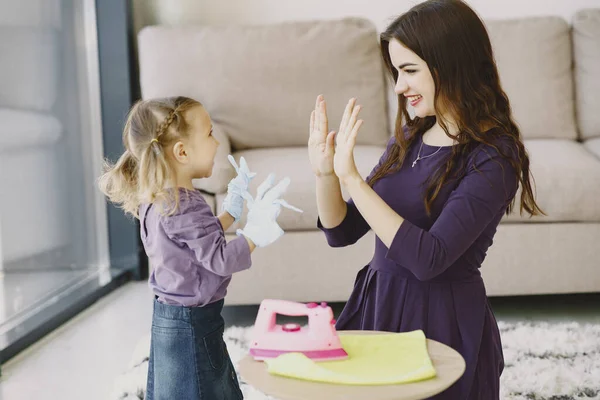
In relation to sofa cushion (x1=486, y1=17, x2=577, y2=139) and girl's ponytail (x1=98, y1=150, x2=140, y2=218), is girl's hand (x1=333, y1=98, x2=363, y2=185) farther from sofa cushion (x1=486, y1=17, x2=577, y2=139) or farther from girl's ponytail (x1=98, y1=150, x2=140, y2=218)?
sofa cushion (x1=486, y1=17, x2=577, y2=139)

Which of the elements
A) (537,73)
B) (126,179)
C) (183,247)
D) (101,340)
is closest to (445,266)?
(183,247)

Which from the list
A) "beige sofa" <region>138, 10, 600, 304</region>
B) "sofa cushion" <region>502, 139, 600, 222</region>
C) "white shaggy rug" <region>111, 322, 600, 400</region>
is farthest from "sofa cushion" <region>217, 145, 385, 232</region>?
"sofa cushion" <region>502, 139, 600, 222</region>

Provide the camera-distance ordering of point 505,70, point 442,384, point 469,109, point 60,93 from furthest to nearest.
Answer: point 505,70
point 60,93
point 469,109
point 442,384

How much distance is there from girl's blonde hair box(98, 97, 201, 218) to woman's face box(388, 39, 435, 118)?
0.41 meters

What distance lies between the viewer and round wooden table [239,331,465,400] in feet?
3.45

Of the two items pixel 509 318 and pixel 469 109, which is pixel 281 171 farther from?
pixel 469 109

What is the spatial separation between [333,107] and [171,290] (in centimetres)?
176

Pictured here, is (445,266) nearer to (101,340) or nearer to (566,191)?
(566,191)

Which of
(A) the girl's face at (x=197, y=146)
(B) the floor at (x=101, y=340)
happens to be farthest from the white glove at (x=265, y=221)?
(B) the floor at (x=101, y=340)

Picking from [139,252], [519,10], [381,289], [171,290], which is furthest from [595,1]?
[171,290]

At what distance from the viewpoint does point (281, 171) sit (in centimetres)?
262

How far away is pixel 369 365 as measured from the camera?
3.81ft

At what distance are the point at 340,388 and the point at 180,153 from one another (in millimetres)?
642

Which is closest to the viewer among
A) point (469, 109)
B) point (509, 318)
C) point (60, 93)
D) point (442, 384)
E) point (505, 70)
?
point (442, 384)
